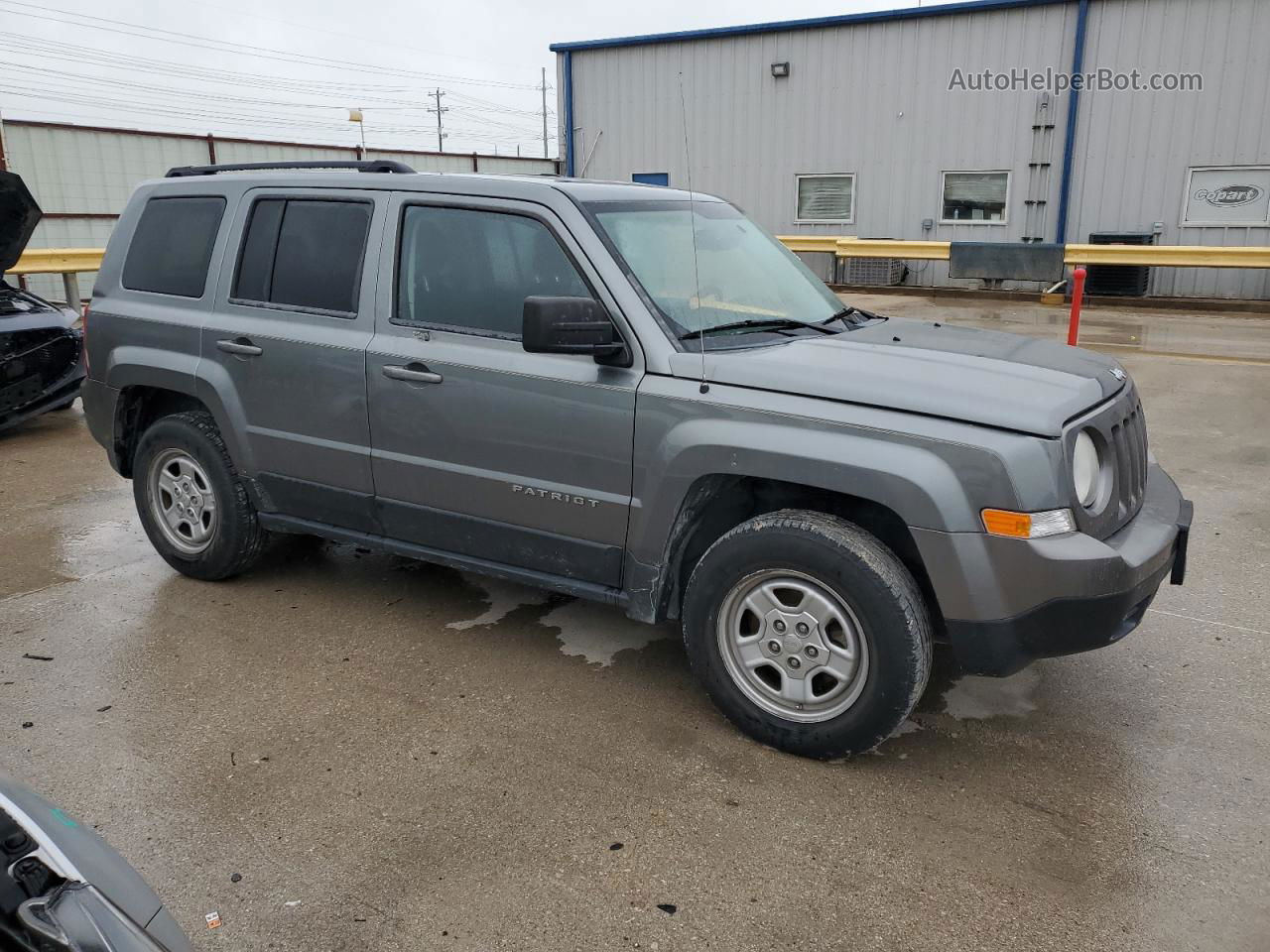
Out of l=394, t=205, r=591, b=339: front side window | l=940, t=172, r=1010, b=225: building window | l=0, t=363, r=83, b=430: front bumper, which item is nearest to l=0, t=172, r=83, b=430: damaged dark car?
l=0, t=363, r=83, b=430: front bumper

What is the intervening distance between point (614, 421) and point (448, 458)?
79cm

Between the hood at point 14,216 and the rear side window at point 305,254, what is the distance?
11.3 feet

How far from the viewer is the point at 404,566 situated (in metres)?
5.29

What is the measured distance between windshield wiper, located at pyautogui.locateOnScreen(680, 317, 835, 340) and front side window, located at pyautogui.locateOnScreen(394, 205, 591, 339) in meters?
0.43

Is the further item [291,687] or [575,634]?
[575,634]

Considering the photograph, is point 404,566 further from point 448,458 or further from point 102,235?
point 102,235

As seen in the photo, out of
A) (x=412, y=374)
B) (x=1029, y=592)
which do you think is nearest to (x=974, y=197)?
(x=412, y=374)

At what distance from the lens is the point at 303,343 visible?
4.33 meters

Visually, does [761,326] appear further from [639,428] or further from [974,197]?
[974,197]

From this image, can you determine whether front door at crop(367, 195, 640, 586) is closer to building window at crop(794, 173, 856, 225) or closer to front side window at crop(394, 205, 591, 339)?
front side window at crop(394, 205, 591, 339)

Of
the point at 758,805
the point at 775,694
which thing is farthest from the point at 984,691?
the point at 758,805

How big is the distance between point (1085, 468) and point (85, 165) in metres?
17.4

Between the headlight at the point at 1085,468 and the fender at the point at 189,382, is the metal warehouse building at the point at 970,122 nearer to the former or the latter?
the fender at the point at 189,382

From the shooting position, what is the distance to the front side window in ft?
12.6
